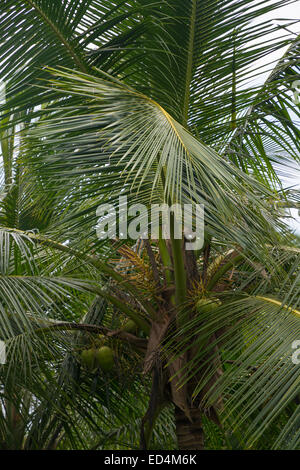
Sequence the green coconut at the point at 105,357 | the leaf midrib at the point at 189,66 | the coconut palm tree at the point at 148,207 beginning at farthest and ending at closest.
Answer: the green coconut at the point at 105,357
the leaf midrib at the point at 189,66
the coconut palm tree at the point at 148,207

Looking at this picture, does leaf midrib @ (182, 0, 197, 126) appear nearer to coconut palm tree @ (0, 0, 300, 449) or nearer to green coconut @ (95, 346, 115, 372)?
coconut palm tree @ (0, 0, 300, 449)

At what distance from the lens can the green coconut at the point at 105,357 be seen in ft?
8.18

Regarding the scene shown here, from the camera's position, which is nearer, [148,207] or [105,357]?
[148,207]

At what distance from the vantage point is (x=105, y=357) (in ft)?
8.17

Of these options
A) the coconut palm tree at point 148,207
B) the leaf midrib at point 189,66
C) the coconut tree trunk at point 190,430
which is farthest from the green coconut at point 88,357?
the leaf midrib at point 189,66

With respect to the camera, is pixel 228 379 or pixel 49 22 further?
pixel 49 22

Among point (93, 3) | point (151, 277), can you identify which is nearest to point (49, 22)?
point (93, 3)

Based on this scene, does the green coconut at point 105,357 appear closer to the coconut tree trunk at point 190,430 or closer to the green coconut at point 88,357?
the green coconut at point 88,357

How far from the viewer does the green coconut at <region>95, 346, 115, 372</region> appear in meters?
2.49

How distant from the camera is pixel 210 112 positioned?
2725 mm

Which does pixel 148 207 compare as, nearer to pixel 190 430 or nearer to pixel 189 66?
pixel 189 66

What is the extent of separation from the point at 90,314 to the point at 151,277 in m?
0.91

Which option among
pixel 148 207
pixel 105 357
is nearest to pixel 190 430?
pixel 105 357
